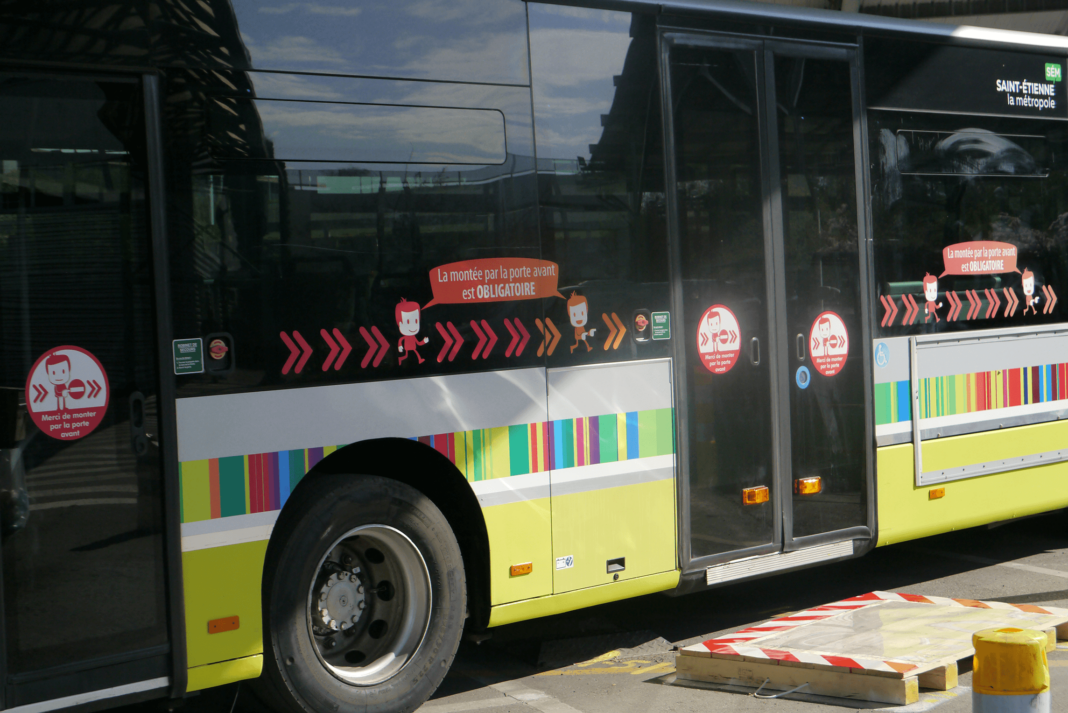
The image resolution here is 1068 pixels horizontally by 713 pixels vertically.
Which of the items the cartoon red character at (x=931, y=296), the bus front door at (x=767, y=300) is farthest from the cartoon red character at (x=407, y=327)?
the cartoon red character at (x=931, y=296)

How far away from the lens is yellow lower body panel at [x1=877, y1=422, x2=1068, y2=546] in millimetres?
6406

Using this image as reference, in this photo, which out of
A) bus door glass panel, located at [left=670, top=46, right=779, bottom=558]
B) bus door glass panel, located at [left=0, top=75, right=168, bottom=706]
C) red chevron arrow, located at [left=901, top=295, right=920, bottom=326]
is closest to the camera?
bus door glass panel, located at [left=0, top=75, right=168, bottom=706]

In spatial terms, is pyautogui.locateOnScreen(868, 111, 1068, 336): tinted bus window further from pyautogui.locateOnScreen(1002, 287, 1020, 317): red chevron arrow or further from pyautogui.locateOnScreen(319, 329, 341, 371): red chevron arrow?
pyautogui.locateOnScreen(319, 329, 341, 371): red chevron arrow

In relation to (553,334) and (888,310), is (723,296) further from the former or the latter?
(888,310)

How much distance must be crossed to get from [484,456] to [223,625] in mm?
1356

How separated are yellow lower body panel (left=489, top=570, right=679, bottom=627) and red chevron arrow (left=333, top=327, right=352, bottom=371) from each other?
1.39m

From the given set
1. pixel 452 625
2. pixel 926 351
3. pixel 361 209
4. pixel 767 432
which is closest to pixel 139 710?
pixel 452 625

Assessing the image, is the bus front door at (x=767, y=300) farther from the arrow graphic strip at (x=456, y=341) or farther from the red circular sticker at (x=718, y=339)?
the arrow graphic strip at (x=456, y=341)

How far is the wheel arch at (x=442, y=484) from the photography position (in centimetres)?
480

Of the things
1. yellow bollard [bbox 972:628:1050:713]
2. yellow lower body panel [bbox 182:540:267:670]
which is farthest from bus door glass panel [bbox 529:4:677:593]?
yellow bollard [bbox 972:628:1050:713]

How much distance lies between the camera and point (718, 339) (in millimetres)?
5715

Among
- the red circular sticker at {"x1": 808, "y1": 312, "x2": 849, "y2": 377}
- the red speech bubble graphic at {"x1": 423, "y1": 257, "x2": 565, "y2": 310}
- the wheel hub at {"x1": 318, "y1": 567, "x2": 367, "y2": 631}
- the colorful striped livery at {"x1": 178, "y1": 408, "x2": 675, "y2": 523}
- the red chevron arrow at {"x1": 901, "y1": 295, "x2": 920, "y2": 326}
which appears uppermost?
the red speech bubble graphic at {"x1": 423, "y1": 257, "x2": 565, "y2": 310}

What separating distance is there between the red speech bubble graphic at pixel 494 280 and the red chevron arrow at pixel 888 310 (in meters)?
2.30

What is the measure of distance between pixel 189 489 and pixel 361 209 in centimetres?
138
